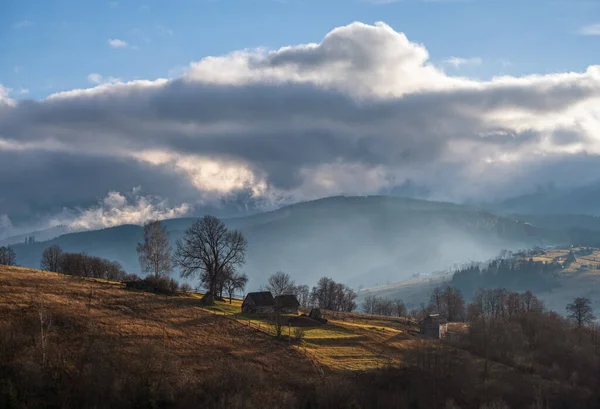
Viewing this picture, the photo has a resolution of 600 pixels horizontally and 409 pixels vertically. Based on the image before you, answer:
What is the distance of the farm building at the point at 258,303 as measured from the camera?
11812 cm

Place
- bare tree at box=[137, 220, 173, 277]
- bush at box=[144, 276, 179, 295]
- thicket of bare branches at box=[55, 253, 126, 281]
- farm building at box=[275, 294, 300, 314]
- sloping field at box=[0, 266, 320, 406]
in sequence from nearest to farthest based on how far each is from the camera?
1. sloping field at box=[0, 266, 320, 406]
2. bush at box=[144, 276, 179, 295]
3. farm building at box=[275, 294, 300, 314]
4. bare tree at box=[137, 220, 173, 277]
5. thicket of bare branches at box=[55, 253, 126, 281]

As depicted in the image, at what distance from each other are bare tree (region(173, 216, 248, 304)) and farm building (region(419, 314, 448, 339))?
49.1 meters

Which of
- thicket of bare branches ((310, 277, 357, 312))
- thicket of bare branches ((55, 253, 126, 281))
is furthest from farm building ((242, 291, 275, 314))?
thicket of bare branches ((310, 277, 357, 312))

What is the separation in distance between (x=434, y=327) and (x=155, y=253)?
72.1 meters

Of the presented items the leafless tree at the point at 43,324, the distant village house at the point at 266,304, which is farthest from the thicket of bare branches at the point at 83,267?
the leafless tree at the point at 43,324

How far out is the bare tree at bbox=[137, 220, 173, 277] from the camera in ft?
453

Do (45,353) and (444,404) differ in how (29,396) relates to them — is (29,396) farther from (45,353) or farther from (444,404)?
(444,404)

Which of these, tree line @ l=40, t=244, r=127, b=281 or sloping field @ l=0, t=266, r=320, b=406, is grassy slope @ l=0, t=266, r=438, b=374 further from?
tree line @ l=40, t=244, r=127, b=281

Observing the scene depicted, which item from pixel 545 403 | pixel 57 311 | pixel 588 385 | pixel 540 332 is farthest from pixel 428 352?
pixel 57 311

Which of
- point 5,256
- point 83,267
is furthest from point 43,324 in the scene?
point 5,256

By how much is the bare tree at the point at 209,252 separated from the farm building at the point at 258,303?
26.8 ft

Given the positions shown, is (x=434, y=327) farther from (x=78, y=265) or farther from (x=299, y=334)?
(x=78, y=265)

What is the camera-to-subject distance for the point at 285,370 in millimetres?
82062

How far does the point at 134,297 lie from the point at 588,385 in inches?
3468
